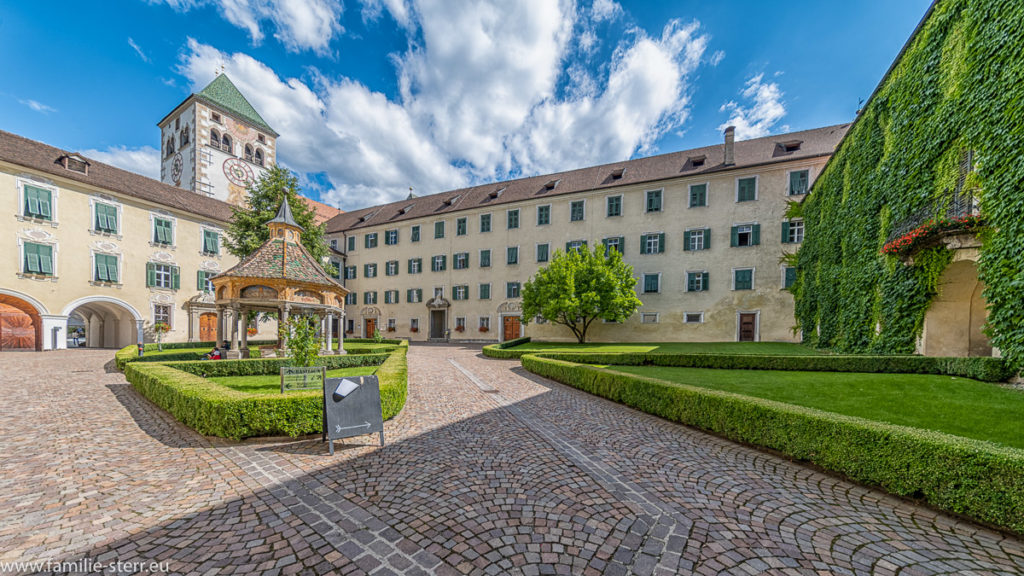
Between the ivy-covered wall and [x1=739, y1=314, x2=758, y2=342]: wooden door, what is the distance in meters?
4.68

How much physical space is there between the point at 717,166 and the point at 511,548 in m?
29.3

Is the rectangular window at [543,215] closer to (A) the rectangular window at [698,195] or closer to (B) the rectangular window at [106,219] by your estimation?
(A) the rectangular window at [698,195]

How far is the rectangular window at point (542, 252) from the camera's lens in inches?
1193

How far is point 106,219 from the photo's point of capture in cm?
2417

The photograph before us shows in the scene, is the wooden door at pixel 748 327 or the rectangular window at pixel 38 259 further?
the wooden door at pixel 748 327

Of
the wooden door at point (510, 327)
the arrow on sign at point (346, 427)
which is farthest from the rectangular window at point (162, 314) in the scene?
the arrow on sign at point (346, 427)

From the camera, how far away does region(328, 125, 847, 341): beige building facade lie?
2462cm

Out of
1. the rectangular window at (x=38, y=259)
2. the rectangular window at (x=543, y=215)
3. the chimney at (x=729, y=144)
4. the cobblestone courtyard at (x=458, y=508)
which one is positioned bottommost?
the cobblestone courtyard at (x=458, y=508)

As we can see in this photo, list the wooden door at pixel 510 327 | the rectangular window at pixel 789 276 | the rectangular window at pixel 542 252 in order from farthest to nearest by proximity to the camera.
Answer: the wooden door at pixel 510 327 < the rectangular window at pixel 542 252 < the rectangular window at pixel 789 276

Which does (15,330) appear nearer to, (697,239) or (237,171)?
(237,171)

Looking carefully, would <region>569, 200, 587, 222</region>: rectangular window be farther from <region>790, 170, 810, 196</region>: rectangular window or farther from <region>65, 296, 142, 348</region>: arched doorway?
<region>65, 296, 142, 348</region>: arched doorway

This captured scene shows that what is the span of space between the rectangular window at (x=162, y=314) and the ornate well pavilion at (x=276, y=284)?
47.8 feet

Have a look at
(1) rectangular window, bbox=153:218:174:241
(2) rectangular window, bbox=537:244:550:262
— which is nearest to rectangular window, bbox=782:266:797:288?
(2) rectangular window, bbox=537:244:550:262

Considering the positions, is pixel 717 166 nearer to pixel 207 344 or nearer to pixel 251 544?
pixel 251 544
